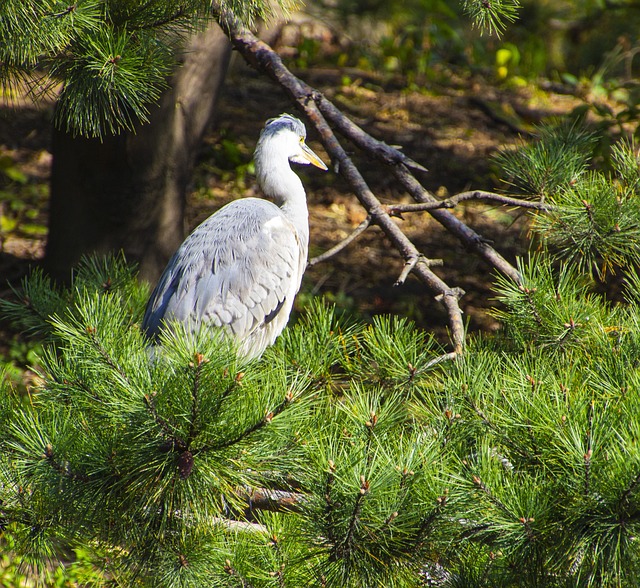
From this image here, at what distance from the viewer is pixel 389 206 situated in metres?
2.35

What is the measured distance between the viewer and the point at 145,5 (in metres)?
1.88

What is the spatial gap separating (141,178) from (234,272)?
1.07 metres

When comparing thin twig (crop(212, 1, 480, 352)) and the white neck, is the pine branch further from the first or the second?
the white neck

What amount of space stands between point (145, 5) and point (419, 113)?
4.62 metres

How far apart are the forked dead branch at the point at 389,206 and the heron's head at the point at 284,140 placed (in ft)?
1.16

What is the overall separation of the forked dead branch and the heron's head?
35 cm

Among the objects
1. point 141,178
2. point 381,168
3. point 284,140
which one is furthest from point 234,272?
point 381,168

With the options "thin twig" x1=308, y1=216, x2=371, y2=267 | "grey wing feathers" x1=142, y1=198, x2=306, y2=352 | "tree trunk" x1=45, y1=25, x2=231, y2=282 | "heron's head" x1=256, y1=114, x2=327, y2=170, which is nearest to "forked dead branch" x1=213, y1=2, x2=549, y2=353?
"thin twig" x1=308, y1=216, x2=371, y2=267

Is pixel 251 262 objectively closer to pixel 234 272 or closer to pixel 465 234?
pixel 234 272

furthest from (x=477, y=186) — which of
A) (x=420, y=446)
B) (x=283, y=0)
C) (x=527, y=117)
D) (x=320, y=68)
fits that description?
(x=420, y=446)

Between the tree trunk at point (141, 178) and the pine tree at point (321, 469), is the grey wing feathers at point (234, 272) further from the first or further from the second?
the pine tree at point (321, 469)

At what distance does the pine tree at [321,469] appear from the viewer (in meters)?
1.24

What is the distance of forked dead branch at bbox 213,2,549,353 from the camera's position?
82.8 inches

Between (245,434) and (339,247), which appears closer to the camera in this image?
(245,434)
